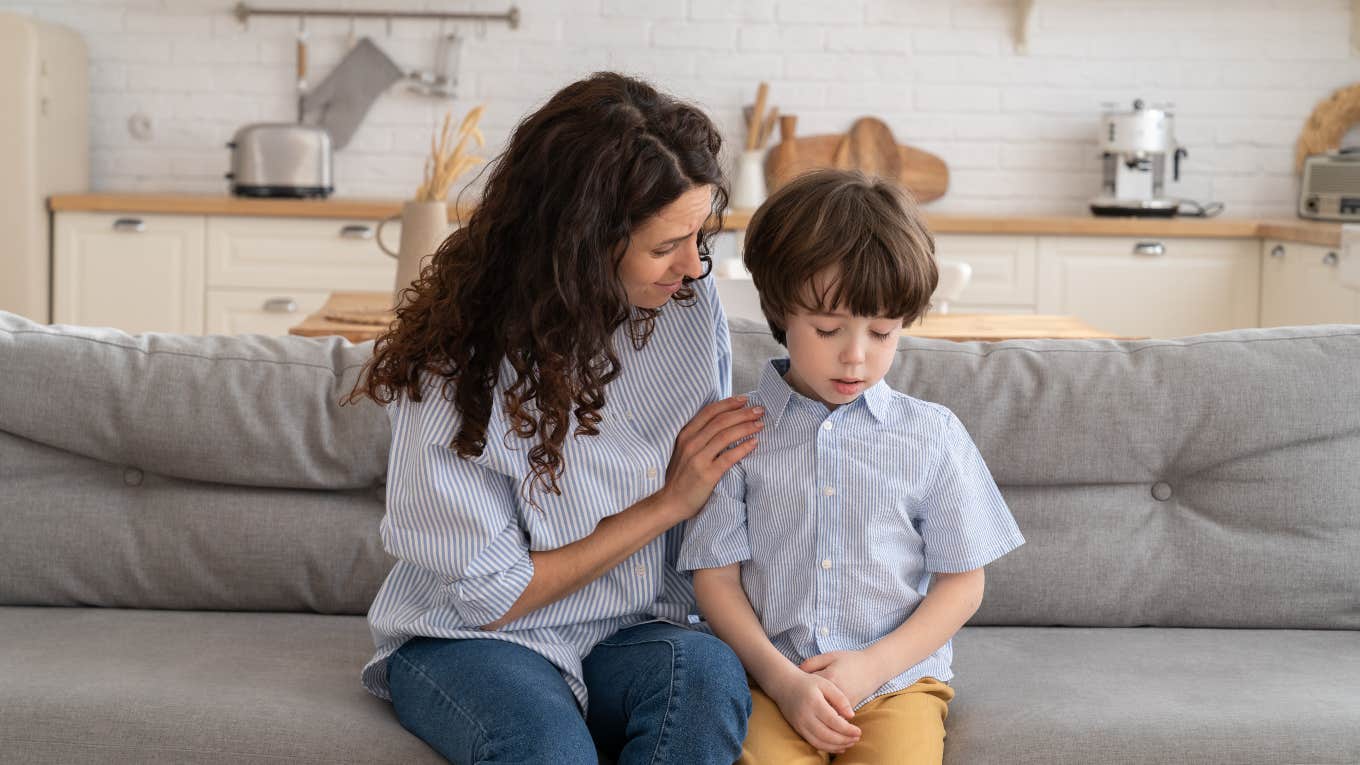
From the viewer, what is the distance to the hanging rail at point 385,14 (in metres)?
4.86

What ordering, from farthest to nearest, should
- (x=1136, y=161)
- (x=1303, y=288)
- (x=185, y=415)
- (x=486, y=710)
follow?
(x=1136, y=161), (x=1303, y=288), (x=185, y=415), (x=486, y=710)

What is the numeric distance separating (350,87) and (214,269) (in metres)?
0.87

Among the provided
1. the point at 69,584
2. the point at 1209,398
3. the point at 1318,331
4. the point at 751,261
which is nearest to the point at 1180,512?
the point at 1209,398

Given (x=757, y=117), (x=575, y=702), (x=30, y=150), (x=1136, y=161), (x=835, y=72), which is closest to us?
(x=575, y=702)

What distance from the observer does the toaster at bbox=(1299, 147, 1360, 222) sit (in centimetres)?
431

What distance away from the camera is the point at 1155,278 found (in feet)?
14.5

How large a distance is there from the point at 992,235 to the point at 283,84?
249 centimetres

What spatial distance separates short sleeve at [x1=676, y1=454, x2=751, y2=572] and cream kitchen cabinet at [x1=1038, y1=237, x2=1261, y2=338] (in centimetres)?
305

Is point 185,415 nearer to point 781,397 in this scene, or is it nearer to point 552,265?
point 552,265

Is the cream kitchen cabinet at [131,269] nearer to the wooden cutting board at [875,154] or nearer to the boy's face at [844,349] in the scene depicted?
the wooden cutting board at [875,154]

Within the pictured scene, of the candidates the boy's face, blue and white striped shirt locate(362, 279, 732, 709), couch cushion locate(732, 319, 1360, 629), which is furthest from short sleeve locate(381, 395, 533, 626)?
couch cushion locate(732, 319, 1360, 629)

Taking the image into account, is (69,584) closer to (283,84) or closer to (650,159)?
(650,159)

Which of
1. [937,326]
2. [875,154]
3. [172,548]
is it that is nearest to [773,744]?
[172,548]

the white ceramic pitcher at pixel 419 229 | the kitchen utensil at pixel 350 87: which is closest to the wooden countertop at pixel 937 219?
the kitchen utensil at pixel 350 87
